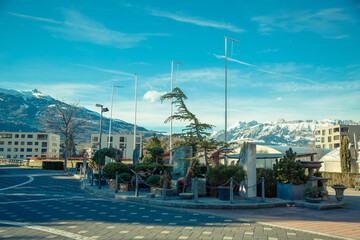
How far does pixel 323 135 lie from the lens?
380 feet

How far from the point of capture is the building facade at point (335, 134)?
10425 cm

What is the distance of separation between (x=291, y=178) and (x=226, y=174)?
8.93 feet

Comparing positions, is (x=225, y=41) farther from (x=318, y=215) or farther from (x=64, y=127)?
(x=64, y=127)

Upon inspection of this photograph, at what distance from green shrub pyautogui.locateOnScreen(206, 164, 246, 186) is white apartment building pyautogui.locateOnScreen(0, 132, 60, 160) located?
392 ft

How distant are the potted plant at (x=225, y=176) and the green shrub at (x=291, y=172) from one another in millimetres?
1675

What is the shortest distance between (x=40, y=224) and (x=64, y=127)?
126 ft

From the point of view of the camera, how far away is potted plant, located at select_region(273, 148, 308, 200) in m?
12.2

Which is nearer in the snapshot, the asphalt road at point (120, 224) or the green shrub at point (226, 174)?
the asphalt road at point (120, 224)

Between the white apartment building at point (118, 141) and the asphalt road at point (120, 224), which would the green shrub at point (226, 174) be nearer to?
the asphalt road at point (120, 224)

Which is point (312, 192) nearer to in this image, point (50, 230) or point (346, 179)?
point (50, 230)

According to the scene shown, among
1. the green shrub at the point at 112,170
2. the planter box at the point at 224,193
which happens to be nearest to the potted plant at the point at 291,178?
the planter box at the point at 224,193

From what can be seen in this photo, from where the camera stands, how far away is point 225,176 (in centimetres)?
1267

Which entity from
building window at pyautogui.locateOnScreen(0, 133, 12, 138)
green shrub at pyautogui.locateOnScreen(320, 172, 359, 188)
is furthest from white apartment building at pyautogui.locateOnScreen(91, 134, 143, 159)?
green shrub at pyautogui.locateOnScreen(320, 172, 359, 188)

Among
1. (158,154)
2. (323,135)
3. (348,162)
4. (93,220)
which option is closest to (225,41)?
(158,154)
